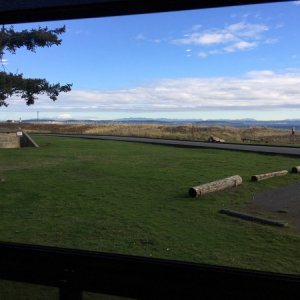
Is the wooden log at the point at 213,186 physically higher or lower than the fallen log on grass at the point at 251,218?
higher

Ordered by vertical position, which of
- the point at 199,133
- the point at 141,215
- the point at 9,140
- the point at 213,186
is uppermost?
the point at 199,133

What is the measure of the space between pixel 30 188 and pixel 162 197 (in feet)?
12.8

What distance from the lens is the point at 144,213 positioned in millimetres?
10055

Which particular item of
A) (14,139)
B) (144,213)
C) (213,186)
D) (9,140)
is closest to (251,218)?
(144,213)

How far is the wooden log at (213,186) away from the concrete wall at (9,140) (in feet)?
66.3

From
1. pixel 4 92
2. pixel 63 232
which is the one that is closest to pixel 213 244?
pixel 63 232

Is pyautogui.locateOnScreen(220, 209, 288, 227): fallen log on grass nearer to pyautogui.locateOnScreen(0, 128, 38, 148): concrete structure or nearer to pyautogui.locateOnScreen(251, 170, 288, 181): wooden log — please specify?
pyautogui.locateOnScreen(251, 170, 288, 181): wooden log

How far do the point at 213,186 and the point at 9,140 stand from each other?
20921 mm

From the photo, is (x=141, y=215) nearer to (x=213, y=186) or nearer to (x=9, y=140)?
(x=213, y=186)

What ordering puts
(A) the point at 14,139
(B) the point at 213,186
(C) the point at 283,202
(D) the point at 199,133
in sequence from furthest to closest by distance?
(D) the point at 199,133
(A) the point at 14,139
(B) the point at 213,186
(C) the point at 283,202

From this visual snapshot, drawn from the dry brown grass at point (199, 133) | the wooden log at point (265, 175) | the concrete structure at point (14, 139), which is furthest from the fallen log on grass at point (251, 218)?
the dry brown grass at point (199, 133)

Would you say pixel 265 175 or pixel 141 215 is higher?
pixel 265 175

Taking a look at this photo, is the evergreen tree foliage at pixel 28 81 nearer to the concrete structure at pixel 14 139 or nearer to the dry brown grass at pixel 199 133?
the concrete structure at pixel 14 139

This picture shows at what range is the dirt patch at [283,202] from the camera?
392 inches
